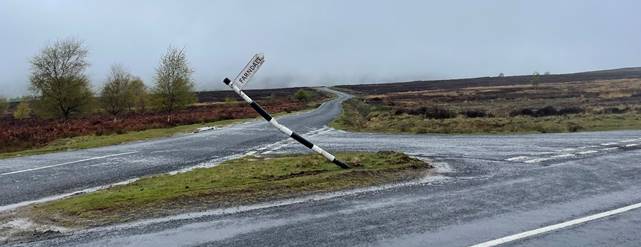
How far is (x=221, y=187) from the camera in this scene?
968cm

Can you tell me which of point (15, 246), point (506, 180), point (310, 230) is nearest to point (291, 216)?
point (310, 230)

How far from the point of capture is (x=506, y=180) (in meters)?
10.0

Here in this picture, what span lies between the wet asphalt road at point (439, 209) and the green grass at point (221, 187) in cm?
59

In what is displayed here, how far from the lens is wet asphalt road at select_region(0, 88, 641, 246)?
6305 millimetres

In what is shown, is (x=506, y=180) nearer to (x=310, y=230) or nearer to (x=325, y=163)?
(x=325, y=163)

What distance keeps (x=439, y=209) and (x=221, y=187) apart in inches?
154

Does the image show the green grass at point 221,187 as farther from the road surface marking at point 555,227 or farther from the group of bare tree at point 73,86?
the group of bare tree at point 73,86

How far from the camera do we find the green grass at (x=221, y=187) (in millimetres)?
8078

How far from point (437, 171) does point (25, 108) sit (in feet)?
251

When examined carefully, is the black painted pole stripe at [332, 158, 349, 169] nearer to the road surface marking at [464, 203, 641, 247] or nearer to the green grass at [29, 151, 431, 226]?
the green grass at [29, 151, 431, 226]

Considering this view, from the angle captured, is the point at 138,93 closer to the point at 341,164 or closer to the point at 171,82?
the point at 171,82

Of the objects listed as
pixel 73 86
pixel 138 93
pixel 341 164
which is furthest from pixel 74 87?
pixel 341 164

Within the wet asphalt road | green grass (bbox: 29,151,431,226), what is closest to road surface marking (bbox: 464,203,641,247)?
the wet asphalt road

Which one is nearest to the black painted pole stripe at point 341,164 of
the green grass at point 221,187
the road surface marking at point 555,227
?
the green grass at point 221,187
